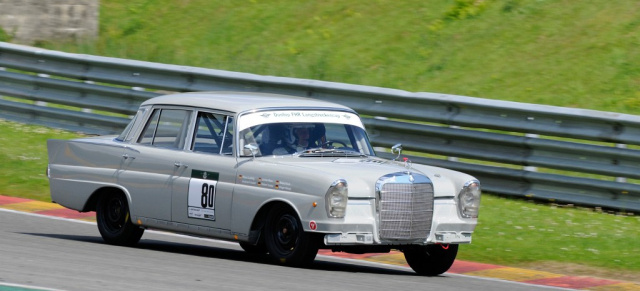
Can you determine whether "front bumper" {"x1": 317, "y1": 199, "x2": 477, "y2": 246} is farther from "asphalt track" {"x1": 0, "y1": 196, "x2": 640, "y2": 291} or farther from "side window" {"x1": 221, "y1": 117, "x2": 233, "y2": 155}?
"side window" {"x1": 221, "y1": 117, "x2": 233, "y2": 155}

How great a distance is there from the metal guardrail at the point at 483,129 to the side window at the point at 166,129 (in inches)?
168

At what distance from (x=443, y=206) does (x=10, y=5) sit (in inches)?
514

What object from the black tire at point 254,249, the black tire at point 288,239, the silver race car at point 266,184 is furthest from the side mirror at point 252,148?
the black tire at point 254,249

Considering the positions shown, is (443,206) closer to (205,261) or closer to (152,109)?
(205,261)

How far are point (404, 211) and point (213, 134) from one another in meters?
1.96

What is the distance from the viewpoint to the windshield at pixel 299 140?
963 centimetres

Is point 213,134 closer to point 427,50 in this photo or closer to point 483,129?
point 483,129

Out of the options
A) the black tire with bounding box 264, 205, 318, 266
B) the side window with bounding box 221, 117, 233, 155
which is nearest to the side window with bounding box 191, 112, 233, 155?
the side window with bounding box 221, 117, 233, 155

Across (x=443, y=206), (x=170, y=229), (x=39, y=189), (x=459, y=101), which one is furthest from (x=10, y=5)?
(x=443, y=206)

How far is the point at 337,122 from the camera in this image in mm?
10094

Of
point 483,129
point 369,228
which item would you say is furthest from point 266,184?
point 483,129

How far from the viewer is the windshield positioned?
31.6 ft

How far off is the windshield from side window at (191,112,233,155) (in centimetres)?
17

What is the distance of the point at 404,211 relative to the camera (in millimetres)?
9023
